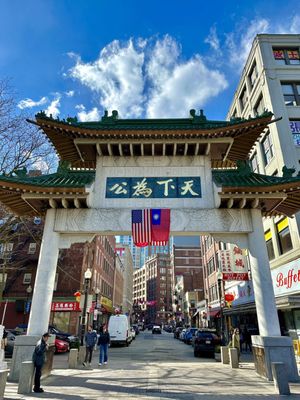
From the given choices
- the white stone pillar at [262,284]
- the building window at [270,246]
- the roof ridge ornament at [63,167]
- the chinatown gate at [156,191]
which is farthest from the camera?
the building window at [270,246]

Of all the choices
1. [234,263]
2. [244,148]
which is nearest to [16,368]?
[244,148]

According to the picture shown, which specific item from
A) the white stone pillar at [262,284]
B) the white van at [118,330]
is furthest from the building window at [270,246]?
the white van at [118,330]

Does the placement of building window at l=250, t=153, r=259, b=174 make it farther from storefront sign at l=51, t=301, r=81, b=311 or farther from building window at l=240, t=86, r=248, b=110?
storefront sign at l=51, t=301, r=81, b=311

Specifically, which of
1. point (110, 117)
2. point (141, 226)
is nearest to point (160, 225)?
point (141, 226)

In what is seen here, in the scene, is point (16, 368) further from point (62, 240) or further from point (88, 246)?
point (88, 246)

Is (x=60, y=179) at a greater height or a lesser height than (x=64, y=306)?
greater

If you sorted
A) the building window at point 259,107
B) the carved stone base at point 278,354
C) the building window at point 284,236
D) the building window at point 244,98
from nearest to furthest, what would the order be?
the carved stone base at point 278,354 < the building window at point 284,236 < the building window at point 259,107 < the building window at point 244,98

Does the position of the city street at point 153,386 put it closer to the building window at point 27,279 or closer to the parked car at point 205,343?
the parked car at point 205,343

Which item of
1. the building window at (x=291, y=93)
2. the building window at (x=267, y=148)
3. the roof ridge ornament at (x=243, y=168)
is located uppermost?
the building window at (x=291, y=93)

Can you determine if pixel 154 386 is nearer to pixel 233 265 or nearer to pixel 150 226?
pixel 150 226

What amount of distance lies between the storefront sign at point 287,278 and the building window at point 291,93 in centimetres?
1208

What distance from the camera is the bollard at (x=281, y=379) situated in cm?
796

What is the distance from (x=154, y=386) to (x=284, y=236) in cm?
1388

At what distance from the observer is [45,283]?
10.4 metres
